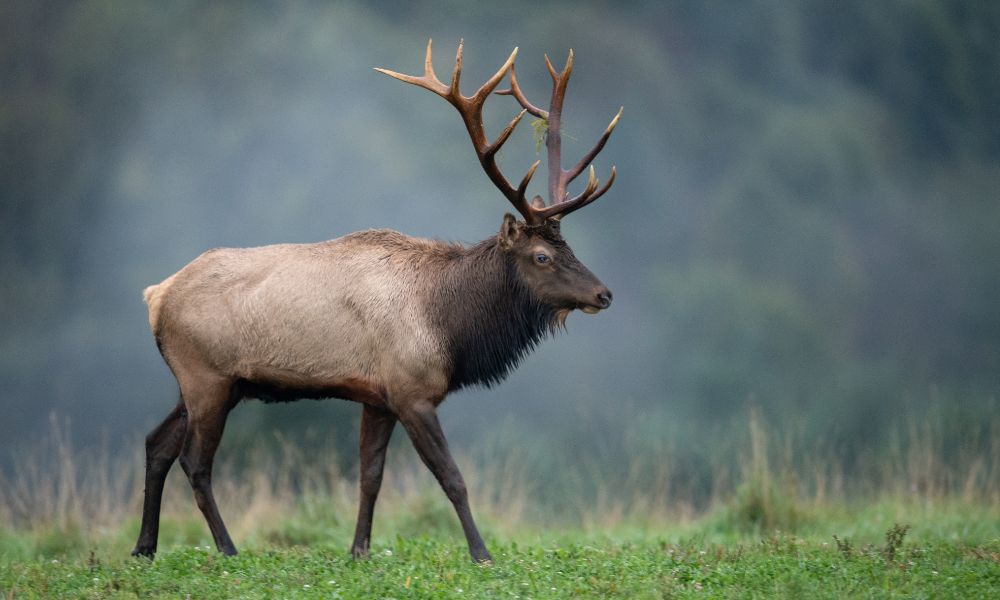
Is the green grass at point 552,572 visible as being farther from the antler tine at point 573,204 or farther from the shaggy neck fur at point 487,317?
the antler tine at point 573,204

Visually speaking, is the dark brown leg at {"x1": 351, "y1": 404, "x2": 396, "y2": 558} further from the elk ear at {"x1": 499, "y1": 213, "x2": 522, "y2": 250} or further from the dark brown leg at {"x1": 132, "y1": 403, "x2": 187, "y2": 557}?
the elk ear at {"x1": 499, "y1": 213, "x2": 522, "y2": 250}

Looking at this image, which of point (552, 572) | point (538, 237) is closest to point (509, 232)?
point (538, 237)

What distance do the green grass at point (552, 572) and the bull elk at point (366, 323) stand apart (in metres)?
0.62

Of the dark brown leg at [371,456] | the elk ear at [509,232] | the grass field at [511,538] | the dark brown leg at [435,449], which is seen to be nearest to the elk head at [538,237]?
the elk ear at [509,232]

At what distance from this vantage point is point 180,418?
909cm

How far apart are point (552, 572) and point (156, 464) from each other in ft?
10.4

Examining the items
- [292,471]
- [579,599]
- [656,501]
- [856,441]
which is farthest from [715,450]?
[579,599]

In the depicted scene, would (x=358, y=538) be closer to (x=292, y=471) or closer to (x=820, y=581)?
(x=820, y=581)

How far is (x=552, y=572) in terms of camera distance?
25.2 feet

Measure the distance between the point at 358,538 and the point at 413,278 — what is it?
A: 75.0 inches

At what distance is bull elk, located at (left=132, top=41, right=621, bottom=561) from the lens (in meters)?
8.55

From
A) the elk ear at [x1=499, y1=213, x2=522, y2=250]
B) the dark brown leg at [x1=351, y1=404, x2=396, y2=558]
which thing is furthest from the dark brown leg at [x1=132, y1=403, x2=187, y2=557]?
the elk ear at [x1=499, y1=213, x2=522, y2=250]

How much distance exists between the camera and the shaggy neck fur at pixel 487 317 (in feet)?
28.8

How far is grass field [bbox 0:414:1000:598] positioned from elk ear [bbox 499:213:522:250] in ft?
7.13
